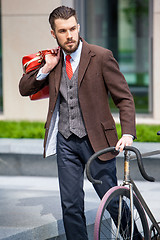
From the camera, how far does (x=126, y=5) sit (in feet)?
70.0

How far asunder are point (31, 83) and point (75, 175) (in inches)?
30.2

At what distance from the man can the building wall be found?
5686 mm

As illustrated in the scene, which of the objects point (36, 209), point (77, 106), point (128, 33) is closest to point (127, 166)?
point (77, 106)

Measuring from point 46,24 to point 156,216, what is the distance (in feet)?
20.2

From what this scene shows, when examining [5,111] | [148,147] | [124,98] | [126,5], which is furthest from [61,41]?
[126,5]

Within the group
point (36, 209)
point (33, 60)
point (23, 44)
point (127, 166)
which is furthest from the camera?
point (23, 44)

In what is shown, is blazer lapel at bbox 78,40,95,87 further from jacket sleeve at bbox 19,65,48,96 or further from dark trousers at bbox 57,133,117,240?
dark trousers at bbox 57,133,117,240

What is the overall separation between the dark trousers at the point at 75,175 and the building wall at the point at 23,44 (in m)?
5.69

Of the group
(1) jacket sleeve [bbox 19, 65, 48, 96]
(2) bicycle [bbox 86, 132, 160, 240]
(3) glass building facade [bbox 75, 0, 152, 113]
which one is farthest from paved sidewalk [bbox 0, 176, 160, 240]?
(3) glass building facade [bbox 75, 0, 152, 113]

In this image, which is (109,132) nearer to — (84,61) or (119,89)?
(119,89)

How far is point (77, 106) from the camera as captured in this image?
4.41 m

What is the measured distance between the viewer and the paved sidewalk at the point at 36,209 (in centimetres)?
490

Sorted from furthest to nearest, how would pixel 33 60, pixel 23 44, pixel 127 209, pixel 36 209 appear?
pixel 23 44
pixel 36 209
pixel 33 60
pixel 127 209

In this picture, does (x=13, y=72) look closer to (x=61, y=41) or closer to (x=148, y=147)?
(x=148, y=147)
